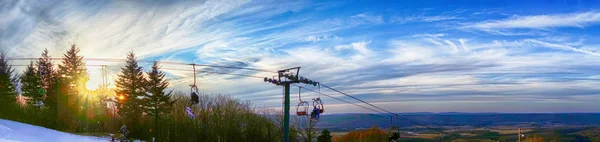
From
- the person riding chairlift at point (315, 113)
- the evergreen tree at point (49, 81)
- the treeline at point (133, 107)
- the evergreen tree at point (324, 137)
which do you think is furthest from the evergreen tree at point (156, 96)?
the person riding chairlift at point (315, 113)

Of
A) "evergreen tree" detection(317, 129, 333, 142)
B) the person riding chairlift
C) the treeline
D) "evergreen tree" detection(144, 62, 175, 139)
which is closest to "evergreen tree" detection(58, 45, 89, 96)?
the treeline

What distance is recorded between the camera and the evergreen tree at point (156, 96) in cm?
4788

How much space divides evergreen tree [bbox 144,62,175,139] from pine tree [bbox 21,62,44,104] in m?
12.7

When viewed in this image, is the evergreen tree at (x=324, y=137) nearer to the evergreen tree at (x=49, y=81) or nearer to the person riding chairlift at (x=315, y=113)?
the evergreen tree at (x=49, y=81)

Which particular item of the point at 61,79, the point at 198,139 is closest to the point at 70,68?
the point at 61,79

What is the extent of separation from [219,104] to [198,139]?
17.7ft

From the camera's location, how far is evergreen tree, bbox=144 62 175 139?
1885 inches

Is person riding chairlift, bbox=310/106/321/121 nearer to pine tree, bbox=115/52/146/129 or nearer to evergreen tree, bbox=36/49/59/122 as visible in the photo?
pine tree, bbox=115/52/146/129

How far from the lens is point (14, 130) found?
20938 mm

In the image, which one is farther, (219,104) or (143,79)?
(219,104)

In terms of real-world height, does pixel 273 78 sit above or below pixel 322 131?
above

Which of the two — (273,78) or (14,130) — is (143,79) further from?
(273,78)

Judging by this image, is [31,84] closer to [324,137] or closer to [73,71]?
[73,71]

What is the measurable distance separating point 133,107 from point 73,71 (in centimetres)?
1124
